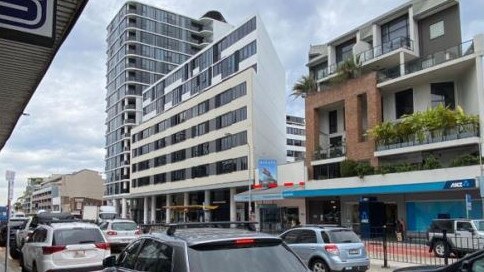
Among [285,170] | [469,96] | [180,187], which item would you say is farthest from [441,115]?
[180,187]

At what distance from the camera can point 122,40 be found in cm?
11100

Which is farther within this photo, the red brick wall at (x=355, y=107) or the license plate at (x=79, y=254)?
the red brick wall at (x=355, y=107)

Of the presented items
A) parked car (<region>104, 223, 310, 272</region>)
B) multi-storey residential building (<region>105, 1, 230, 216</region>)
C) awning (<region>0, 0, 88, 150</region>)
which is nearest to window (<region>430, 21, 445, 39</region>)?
awning (<region>0, 0, 88, 150</region>)

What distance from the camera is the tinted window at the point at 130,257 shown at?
7.43 m

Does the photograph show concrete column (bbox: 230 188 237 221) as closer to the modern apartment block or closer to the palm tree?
the palm tree

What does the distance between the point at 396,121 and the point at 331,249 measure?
3127cm

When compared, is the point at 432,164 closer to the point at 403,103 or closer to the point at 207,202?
the point at 403,103

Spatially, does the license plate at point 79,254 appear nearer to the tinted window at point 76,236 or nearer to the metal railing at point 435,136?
the tinted window at point 76,236

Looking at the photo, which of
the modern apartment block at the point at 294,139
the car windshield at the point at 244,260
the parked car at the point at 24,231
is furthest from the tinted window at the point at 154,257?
the modern apartment block at the point at 294,139

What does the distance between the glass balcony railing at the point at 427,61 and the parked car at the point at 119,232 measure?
26.6 m

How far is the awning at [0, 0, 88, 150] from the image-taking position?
5078 millimetres

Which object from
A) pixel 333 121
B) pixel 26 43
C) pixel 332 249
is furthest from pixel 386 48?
pixel 26 43

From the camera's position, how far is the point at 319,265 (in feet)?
54.8

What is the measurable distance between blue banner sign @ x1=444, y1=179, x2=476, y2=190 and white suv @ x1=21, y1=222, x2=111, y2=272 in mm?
25552
